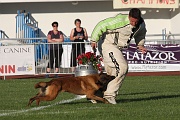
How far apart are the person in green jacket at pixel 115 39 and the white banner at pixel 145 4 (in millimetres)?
14962

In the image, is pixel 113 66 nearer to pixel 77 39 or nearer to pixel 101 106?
pixel 101 106

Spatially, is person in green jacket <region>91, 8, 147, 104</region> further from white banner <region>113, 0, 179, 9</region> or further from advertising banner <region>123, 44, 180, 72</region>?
white banner <region>113, 0, 179, 9</region>

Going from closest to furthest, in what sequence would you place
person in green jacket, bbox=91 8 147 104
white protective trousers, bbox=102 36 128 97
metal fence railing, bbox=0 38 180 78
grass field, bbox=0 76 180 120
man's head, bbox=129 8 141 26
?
grass field, bbox=0 76 180 120, man's head, bbox=129 8 141 26, person in green jacket, bbox=91 8 147 104, white protective trousers, bbox=102 36 128 97, metal fence railing, bbox=0 38 180 78

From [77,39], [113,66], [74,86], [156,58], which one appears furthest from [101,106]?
[156,58]

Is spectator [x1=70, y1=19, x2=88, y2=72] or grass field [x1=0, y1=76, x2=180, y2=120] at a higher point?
spectator [x1=70, y1=19, x2=88, y2=72]

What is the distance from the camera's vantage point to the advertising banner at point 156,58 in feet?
70.5

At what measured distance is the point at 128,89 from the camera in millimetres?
15930

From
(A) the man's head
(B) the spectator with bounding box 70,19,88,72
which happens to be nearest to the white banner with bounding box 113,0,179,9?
(B) the spectator with bounding box 70,19,88,72

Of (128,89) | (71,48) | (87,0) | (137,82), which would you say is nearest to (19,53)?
(71,48)

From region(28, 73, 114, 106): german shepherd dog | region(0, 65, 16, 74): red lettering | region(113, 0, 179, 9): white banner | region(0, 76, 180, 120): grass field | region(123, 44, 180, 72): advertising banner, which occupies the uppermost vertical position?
region(113, 0, 179, 9): white banner

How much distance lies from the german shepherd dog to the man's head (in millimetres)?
1101

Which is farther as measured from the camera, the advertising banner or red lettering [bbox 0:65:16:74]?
the advertising banner

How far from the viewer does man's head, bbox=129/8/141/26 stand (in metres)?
11.3

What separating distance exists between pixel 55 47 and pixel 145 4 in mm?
7178
